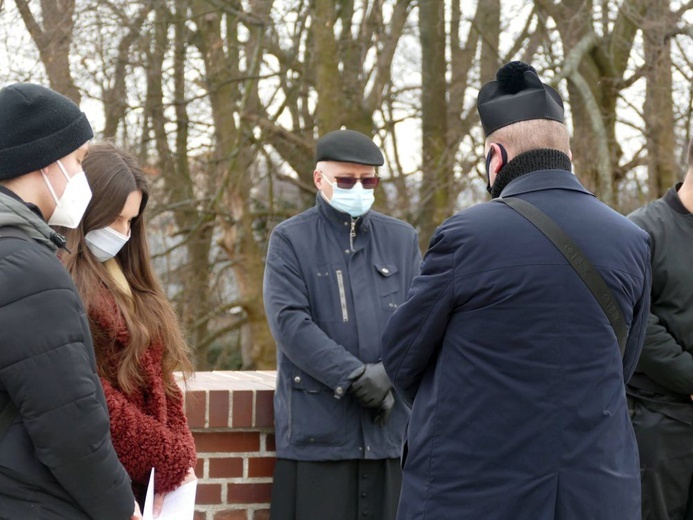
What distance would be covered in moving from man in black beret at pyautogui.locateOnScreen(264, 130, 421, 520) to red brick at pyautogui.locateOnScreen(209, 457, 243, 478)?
0.66ft

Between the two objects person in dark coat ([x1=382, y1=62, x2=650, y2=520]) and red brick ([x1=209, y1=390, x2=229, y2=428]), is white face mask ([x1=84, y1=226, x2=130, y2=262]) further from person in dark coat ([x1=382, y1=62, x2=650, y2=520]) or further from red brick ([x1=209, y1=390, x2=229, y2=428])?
red brick ([x1=209, y1=390, x2=229, y2=428])

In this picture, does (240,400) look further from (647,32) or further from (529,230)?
(647,32)

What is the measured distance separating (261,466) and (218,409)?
1.02ft

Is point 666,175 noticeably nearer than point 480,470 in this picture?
No

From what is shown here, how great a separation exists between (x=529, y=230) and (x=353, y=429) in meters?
1.52

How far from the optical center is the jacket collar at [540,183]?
2.97m

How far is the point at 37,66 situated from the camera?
29.6 feet

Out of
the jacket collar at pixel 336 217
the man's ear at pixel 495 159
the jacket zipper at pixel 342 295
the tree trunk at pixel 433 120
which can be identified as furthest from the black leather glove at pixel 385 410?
the tree trunk at pixel 433 120

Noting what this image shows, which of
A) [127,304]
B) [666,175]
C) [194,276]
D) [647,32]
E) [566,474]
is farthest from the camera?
[194,276]

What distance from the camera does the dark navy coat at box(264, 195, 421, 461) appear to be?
13.3 ft

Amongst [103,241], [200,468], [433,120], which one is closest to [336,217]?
[200,468]

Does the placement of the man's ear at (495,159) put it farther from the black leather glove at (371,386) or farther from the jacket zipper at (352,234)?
the jacket zipper at (352,234)

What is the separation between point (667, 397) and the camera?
13.7ft

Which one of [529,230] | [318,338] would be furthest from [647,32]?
[529,230]
